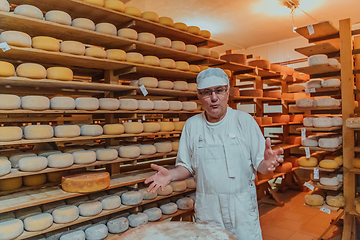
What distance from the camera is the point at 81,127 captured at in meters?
2.49

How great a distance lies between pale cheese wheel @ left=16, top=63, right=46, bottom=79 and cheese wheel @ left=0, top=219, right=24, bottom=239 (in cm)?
116

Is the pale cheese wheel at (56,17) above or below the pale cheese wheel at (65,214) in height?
above

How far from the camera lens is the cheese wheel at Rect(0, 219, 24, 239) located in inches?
76.6

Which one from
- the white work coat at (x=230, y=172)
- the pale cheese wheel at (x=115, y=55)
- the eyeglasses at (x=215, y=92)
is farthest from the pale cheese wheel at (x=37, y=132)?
the eyeglasses at (x=215, y=92)

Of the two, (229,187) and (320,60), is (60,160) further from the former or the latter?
(320,60)

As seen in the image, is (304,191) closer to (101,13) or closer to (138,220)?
(138,220)

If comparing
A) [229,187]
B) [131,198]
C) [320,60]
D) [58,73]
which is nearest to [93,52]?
[58,73]

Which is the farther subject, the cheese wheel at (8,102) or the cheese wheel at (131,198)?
the cheese wheel at (131,198)

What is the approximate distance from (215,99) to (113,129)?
4.36 ft

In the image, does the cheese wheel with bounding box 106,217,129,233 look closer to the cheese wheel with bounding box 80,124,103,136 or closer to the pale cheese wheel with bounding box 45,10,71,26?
the cheese wheel with bounding box 80,124,103,136

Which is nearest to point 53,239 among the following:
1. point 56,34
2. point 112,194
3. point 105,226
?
point 105,226

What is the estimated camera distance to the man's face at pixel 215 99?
1.71 m

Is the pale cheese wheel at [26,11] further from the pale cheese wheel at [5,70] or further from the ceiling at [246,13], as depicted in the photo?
the ceiling at [246,13]

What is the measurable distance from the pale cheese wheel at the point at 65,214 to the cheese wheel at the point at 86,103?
0.90 metres
